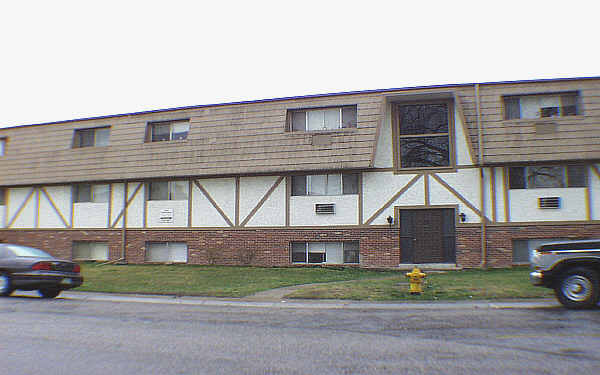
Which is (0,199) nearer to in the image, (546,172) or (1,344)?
(1,344)

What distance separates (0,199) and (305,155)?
49.9 feet

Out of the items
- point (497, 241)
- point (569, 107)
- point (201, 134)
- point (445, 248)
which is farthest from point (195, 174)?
point (569, 107)

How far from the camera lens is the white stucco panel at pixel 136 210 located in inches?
797

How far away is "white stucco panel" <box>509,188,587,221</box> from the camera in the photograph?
16.5 m

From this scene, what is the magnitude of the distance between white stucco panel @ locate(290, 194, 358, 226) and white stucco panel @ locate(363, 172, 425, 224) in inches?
18.6

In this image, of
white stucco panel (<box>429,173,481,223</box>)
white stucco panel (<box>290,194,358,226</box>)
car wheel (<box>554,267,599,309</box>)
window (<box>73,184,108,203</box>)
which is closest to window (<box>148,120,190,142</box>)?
window (<box>73,184,108,203</box>)

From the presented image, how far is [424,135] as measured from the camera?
17.8 m

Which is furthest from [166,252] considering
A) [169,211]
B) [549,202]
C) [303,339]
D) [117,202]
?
[549,202]

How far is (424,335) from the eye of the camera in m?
7.18

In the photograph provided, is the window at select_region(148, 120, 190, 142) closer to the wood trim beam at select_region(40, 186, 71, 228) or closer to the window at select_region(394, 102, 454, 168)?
the wood trim beam at select_region(40, 186, 71, 228)

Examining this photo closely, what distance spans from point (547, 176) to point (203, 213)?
41.6 ft

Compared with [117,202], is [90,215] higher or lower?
lower

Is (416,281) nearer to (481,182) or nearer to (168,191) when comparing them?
(481,182)

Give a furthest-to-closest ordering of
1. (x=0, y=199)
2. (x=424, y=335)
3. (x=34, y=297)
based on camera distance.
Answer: (x=0, y=199) < (x=34, y=297) < (x=424, y=335)
